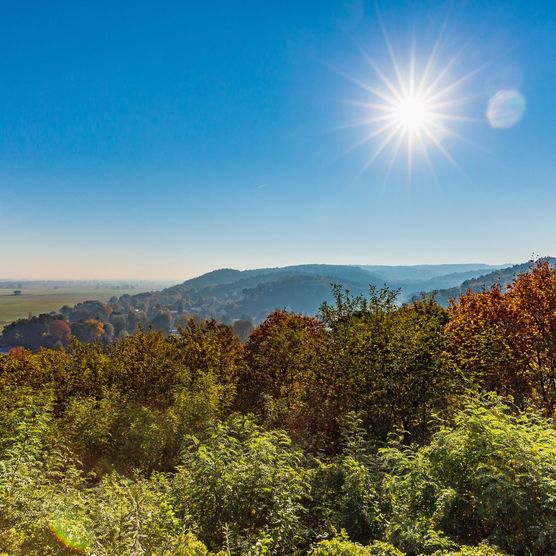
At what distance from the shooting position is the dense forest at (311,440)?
5.77m

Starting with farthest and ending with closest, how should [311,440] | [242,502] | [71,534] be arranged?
[311,440], [242,502], [71,534]

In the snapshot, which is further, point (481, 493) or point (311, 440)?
point (311, 440)

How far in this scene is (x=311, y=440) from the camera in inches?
540

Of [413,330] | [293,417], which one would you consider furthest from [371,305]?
[293,417]

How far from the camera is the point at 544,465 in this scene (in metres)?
5.86

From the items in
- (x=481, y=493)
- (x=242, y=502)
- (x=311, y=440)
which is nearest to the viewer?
(x=481, y=493)

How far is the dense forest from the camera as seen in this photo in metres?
5.77

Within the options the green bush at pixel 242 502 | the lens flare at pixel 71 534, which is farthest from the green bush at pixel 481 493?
the lens flare at pixel 71 534

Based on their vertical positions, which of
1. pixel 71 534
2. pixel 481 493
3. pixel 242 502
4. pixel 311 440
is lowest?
pixel 311 440

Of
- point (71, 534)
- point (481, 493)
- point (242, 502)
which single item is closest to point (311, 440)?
point (242, 502)

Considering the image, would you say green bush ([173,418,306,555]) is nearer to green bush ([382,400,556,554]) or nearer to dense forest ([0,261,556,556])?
dense forest ([0,261,556,556])

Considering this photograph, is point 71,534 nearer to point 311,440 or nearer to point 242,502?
point 242,502

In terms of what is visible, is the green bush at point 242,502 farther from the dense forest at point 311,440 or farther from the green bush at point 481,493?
the green bush at point 481,493

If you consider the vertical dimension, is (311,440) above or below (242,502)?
below
